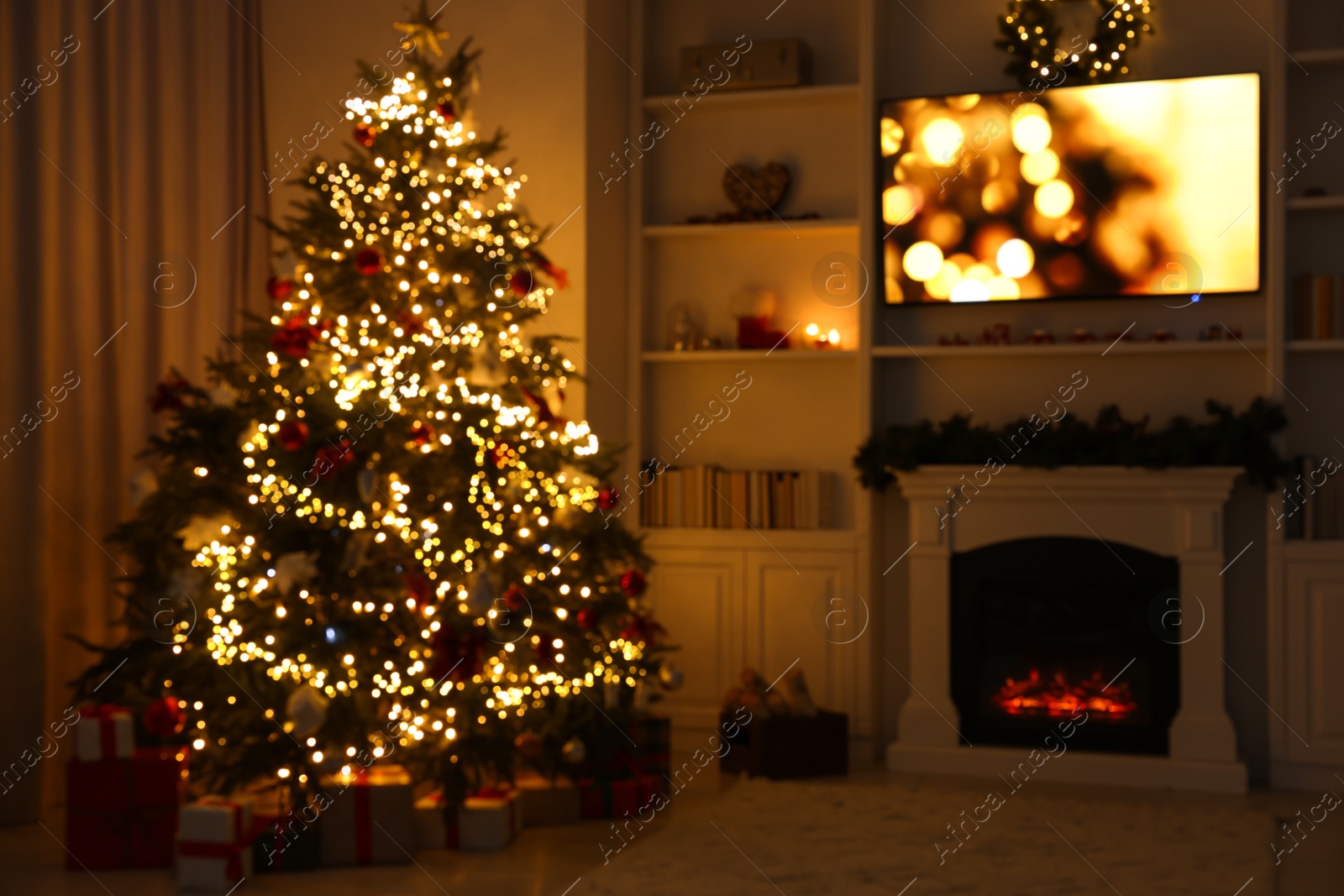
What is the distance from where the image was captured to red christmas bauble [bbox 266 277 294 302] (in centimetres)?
355

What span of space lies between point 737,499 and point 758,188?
1.22 meters

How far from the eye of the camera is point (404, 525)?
11.2ft

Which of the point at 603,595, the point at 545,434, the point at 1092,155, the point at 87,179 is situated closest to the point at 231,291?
the point at 87,179

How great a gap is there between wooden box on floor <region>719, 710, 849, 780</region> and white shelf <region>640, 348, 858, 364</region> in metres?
1.32

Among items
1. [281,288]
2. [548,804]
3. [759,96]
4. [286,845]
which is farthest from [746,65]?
[286,845]

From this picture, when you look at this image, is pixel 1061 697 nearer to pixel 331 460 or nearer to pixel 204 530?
pixel 331 460

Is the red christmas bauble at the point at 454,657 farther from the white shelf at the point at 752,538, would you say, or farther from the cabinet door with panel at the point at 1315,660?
the cabinet door with panel at the point at 1315,660

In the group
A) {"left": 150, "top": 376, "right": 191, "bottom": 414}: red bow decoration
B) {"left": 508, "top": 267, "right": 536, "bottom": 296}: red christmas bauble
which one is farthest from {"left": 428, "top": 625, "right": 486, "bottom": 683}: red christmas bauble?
{"left": 150, "top": 376, "right": 191, "bottom": 414}: red bow decoration

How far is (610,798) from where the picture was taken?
3.82m

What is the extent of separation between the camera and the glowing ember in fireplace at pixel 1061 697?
4.48 m

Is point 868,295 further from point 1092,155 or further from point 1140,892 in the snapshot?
point 1140,892

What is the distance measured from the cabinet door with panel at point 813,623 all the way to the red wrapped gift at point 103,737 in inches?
92.6

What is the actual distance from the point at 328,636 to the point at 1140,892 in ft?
6.81

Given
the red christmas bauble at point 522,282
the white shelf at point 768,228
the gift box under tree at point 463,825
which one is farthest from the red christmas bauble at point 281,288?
the white shelf at point 768,228
